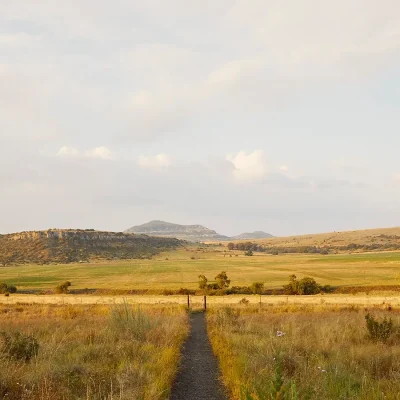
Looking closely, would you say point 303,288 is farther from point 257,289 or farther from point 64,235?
point 64,235

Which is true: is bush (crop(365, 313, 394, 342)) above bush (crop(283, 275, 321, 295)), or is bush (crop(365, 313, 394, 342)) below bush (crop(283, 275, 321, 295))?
above

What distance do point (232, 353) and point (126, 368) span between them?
366 centimetres

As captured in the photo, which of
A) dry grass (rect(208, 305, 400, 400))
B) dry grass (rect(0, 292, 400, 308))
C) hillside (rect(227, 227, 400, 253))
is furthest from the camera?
hillside (rect(227, 227, 400, 253))

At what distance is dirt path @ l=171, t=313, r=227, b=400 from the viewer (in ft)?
28.3

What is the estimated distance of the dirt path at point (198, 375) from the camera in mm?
8639

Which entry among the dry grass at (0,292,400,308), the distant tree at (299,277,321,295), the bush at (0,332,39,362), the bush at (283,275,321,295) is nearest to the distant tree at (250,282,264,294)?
the bush at (283,275,321,295)

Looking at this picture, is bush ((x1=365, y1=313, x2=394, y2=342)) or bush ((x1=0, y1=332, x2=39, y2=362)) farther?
bush ((x1=365, y1=313, x2=394, y2=342))

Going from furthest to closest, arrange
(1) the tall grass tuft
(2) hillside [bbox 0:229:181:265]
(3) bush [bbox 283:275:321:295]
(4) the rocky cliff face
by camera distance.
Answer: (4) the rocky cliff face → (2) hillside [bbox 0:229:181:265] → (3) bush [bbox 283:275:321:295] → (1) the tall grass tuft

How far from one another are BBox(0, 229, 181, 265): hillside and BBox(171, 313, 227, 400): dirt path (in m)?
104

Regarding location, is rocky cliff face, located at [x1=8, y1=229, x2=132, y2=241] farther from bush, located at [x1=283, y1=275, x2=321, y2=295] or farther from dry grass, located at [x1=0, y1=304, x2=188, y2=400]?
dry grass, located at [x1=0, y1=304, x2=188, y2=400]

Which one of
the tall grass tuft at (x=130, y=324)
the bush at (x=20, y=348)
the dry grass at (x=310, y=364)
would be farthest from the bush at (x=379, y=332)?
the bush at (x=20, y=348)

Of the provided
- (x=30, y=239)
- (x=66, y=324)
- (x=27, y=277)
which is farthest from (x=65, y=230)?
(x=66, y=324)

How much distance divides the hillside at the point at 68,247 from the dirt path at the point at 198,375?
10400 centimetres

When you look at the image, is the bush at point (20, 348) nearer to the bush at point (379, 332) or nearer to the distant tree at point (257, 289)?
the bush at point (379, 332)
